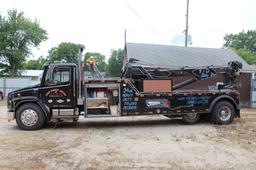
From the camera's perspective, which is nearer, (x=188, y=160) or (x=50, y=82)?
(x=188, y=160)

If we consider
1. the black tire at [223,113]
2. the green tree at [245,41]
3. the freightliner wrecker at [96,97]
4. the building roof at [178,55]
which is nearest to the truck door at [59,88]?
the freightliner wrecker at [96,97]

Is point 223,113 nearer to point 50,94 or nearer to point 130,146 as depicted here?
point 130,146

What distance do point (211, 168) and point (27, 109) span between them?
7.60m

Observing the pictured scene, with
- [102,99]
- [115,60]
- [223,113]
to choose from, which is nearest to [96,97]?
[102,99]

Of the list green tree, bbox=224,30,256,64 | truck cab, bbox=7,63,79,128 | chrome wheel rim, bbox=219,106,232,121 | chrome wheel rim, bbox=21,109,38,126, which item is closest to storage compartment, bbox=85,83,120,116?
truck cab, bbox=7,63,79,128

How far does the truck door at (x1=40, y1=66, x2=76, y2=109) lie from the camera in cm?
1261

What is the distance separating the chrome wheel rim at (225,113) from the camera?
13.9 metres

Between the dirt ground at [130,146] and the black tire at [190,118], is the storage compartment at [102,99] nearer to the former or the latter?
the dirt ground at [130,146]

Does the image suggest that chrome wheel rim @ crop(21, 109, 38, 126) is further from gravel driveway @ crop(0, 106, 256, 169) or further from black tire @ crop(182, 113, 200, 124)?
black tire @ crop(182, 113, 200, 124)

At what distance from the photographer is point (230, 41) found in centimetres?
9606

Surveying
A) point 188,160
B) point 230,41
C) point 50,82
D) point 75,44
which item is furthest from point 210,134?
point 230,41

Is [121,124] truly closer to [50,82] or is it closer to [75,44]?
[50,82]

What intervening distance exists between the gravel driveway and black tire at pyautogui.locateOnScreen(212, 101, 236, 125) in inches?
12.6

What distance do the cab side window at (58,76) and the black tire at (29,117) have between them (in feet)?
3.59
